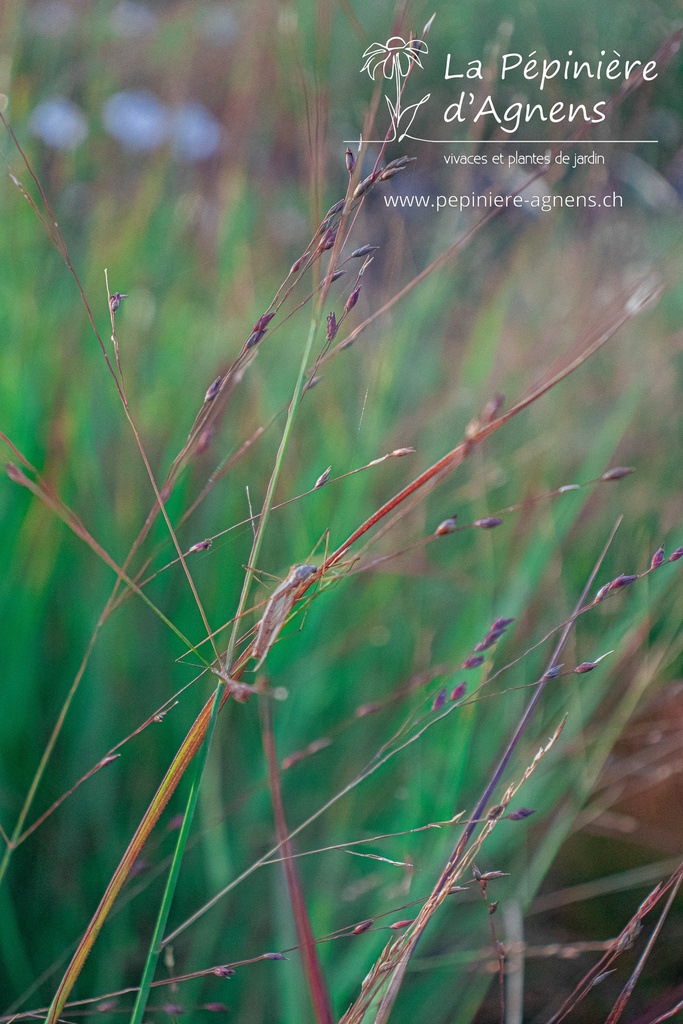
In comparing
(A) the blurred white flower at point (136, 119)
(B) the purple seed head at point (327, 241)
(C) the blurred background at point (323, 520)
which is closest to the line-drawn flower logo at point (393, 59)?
(C) the blurred background at point (323, 520)

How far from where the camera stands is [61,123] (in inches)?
27.5

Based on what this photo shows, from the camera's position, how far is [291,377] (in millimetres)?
644

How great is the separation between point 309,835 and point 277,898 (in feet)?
0.24

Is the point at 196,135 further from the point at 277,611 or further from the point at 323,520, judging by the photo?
the point at 277,611

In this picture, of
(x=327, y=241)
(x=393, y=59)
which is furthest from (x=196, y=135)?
(x=327, y=241)

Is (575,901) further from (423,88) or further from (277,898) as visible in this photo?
(423,88)

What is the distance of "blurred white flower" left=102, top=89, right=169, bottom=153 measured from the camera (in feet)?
2.69

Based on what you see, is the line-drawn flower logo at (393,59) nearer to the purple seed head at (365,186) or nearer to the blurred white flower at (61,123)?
the purple seed head at (365,186)

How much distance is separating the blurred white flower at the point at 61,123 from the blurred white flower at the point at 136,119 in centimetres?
11

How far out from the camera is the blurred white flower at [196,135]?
805mm

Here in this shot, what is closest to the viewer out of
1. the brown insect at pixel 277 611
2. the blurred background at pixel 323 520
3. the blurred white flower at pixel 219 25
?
the brown insect at pixel 277 611

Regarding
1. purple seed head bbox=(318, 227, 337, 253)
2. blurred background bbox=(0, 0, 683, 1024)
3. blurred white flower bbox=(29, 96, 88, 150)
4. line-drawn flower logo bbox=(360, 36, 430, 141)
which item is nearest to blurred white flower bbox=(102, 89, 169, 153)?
blurred background bbox=(0, 0, 683, 1024)

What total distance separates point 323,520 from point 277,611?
31cm

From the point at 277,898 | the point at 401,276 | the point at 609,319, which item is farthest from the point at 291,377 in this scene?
the point at 277,898
